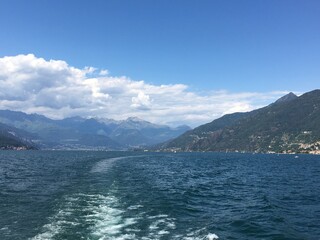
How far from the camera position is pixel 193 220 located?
44281mm

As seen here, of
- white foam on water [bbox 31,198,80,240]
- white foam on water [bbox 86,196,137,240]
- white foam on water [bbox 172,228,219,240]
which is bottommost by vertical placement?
white foam on water [bbox 172,228,219,240]

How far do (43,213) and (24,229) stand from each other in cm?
892

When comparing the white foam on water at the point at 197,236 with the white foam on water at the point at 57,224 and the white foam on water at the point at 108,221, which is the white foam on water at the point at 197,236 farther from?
the white foam on water at the point at 57,224

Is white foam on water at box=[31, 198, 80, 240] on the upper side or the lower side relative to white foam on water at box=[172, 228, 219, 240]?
upper

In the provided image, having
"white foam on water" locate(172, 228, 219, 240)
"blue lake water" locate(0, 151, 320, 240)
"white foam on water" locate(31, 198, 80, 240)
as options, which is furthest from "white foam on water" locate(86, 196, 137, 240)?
"white foam on water" locate(172, 228, 219, 240)

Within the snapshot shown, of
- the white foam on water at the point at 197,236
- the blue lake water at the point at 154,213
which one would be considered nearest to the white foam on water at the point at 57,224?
the blue lake water at the point at 154,213

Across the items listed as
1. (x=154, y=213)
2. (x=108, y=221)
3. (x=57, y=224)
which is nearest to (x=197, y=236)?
(x=108, y=221)

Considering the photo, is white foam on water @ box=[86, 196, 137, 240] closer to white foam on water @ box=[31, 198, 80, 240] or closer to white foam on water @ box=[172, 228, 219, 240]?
white foam on water @ box=[31, 198, 80, 240]

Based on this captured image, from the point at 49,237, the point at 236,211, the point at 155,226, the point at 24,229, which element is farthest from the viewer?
the point at 236,211

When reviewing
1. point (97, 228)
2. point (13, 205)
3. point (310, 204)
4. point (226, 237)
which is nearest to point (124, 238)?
point (97, 228)

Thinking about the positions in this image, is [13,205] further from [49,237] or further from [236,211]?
[236,211]

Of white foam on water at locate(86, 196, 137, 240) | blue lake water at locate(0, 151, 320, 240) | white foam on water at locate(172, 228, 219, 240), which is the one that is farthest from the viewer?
blue lake water at locate(0, 151, 320, 240)

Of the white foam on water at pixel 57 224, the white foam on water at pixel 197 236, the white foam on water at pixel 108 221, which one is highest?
the white foam on water at pixel 57 224

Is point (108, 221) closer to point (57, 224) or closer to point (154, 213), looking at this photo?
point (57, 224)
